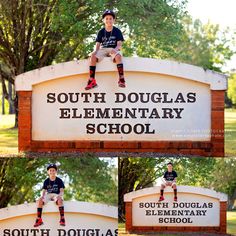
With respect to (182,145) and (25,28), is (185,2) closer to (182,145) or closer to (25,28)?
(25,28)

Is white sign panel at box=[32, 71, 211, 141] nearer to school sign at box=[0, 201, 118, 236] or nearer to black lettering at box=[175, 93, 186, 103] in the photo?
black lettering at box=[175, 93, 186, 103]

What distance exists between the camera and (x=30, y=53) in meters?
18.5

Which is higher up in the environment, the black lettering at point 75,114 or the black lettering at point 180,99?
the black lettering at point 180,99

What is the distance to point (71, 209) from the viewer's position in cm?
786

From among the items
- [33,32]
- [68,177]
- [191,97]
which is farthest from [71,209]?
[33,32]

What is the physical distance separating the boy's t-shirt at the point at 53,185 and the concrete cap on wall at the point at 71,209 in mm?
186

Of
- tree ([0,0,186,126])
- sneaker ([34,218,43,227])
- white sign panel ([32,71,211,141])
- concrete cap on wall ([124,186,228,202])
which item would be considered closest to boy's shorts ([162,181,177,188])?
concrete cap on wall ([124,186,228,202])

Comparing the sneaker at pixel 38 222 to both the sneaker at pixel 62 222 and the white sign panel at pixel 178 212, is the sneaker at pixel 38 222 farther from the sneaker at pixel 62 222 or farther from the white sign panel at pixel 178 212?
the white sign panel at pixel 178 212

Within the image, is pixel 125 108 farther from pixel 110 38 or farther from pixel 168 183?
pixel 168 183

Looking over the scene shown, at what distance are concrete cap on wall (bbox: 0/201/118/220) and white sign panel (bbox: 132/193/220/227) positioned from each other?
1.35 meters

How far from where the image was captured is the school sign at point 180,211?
9031 mm

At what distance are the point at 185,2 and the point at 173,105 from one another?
39.0 ft

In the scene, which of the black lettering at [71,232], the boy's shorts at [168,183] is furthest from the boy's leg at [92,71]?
the boy's shorts at [168,183]

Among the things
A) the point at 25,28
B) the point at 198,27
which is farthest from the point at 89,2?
the point at 198,27
